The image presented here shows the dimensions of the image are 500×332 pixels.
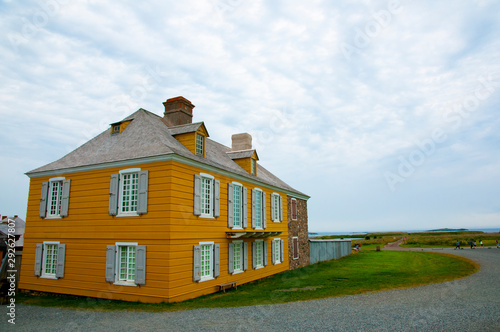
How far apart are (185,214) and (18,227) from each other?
14.2 metres

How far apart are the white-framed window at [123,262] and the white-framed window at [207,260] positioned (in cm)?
297

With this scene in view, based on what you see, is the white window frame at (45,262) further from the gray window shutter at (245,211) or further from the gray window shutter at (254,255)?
the gray window shutter at (254,255)

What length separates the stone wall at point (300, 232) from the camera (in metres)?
26.0

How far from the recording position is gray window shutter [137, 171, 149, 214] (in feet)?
46.0

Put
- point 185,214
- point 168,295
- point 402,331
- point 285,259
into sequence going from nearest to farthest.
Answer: point 402,331 < point 168,295 < point 185,214 < point 285,259

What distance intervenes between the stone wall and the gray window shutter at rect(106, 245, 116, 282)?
14.7 metres

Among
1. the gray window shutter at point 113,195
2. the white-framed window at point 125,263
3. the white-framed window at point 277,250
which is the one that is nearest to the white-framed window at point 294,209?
the white-framed window at point 277,250

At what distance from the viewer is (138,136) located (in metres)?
16.8

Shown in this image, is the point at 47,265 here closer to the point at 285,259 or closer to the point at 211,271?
the point at 211,271

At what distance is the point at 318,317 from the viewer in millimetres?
10664

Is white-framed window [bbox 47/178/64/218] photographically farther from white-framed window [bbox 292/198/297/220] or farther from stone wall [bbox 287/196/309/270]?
white-framed window [bbox 292/198/297/220]

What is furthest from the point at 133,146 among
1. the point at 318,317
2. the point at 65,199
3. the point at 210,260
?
the point at 318,317

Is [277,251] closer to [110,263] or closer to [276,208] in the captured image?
[276,208]

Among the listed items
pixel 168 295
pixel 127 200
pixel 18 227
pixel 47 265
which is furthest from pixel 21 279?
pixel 168 295
